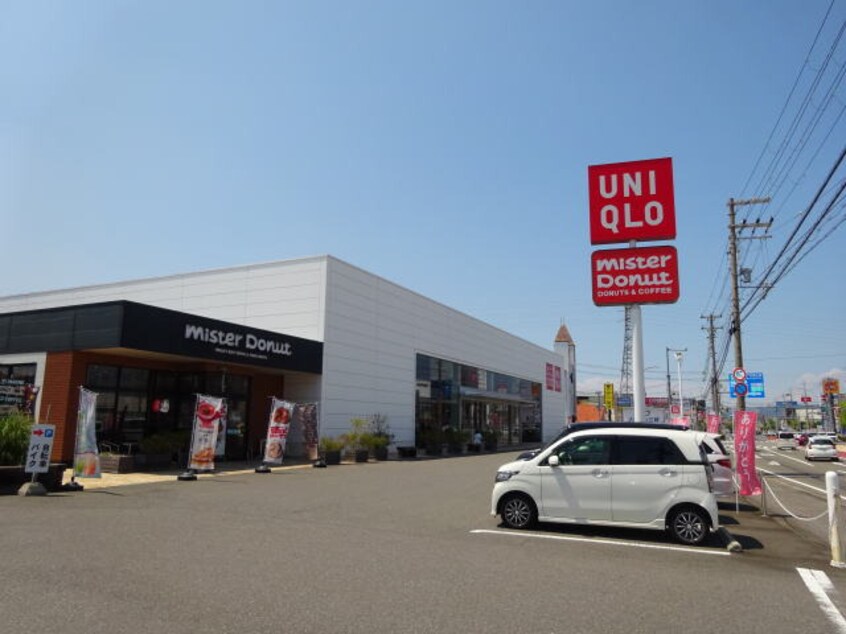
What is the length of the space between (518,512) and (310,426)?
1750 centimetres

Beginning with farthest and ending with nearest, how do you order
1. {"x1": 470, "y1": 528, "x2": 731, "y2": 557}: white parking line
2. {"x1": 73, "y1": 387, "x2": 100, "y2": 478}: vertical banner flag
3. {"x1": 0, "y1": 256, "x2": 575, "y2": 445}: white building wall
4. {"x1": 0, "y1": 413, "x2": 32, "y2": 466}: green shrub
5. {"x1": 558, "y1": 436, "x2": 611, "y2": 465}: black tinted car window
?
{"x1": 0, "y1": 256, "x2": 575, "y2": 445}: white building wall, {"x1": 73, "y1": 387, "x2": 100, "y2": 478}: vertical banner flag, {"x1": 0, "y1": 413, "x2": 32, "y2": 466}: green shrub, {"x1": 558, "y1": 436, "x2": 611, "y2": 465}: black tinted car window, {"x1": 470, "y1": 528, "x2": 731, "y2": 557}: white parking line

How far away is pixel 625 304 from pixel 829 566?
9207 mm

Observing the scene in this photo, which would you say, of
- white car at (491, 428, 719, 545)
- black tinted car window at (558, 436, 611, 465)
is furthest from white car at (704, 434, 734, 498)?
black tinted car window at (558, 436, 611, 465)

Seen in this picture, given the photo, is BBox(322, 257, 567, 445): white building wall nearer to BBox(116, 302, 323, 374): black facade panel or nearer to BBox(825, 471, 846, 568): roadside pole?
BBox(116, 302, 323, 374): black facade panel

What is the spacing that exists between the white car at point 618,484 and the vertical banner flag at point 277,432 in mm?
12739

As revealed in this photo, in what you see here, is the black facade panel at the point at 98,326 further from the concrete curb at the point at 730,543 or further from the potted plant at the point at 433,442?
the potted plant at the point at 433,442

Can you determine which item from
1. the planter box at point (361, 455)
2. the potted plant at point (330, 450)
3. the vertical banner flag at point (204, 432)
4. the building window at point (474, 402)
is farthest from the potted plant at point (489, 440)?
the vertical banner flag at point (204, 432)

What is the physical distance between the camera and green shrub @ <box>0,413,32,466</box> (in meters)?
15.0

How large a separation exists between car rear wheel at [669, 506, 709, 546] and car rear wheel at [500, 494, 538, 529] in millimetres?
2187

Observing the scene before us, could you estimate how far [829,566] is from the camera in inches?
333

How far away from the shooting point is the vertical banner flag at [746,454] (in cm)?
1409

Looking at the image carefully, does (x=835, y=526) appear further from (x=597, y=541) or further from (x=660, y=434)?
(x=597, y=541)

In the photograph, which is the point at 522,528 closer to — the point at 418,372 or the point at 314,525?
the point at 314,525

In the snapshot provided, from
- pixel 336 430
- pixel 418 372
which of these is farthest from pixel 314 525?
pixel 418 372
